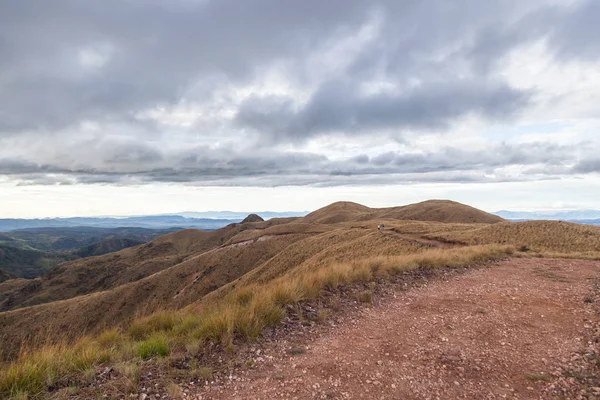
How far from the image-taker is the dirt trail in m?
5.00

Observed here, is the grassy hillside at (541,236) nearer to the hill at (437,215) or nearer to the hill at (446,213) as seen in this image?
the hill at (437,215)

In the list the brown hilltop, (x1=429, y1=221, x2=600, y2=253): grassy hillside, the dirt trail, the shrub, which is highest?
the shrub

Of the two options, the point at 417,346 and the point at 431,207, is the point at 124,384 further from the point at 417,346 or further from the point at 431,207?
the point at 431,207

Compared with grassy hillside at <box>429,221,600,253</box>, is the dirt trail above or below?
above

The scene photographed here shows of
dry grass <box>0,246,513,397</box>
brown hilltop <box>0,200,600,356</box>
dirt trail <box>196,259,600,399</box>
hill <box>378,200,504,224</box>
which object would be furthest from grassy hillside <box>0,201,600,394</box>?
dirt trail <box>196,259,600,399</box>

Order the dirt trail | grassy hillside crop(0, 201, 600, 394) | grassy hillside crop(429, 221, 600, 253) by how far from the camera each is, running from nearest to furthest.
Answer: the dirt trail → grassy hillside crop(0, 201, 600, 394) → grassy hillside crop(429, 221, 600, 253)

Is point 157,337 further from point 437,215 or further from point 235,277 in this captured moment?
point 437,215

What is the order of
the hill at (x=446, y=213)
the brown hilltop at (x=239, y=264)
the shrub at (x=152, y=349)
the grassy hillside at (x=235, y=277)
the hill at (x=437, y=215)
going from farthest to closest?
the hill at (x=437, y=215)
the hill at (x=446, y=213)
the brown hilltop at (x=239, y=264)
the grassy hillside at (x=235, y=277)
the shrub at (x=152, y=349)

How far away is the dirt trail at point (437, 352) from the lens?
197 inches

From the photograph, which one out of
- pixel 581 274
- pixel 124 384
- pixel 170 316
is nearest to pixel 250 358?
pixel 124 384

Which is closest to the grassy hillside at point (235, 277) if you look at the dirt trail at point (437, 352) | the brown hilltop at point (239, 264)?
the brown hilltop at point (239, 264)

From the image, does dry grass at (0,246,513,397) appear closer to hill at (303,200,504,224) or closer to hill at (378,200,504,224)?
hill at (303,200,504,224)

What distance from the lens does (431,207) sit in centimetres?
12925

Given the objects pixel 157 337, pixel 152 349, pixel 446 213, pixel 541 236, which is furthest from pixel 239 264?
pixel 446 213
